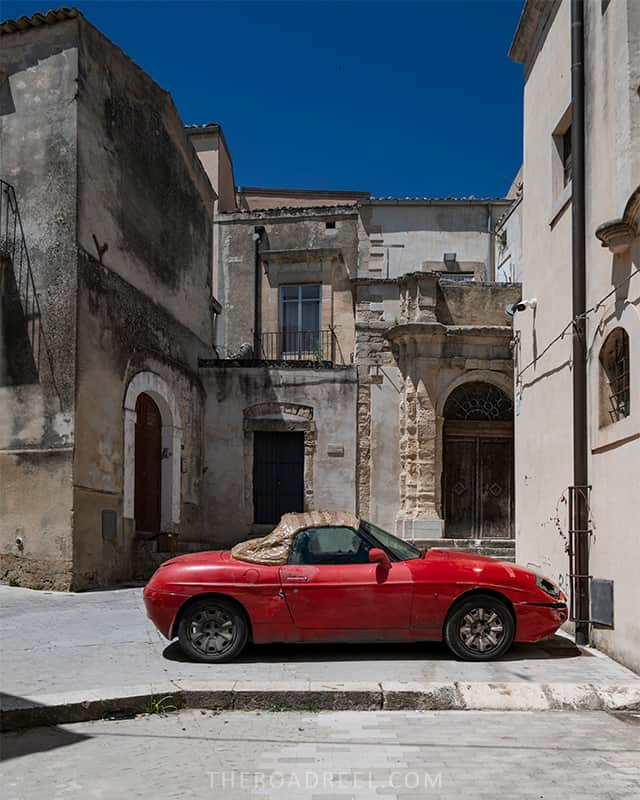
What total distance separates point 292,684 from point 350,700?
49 centimetres

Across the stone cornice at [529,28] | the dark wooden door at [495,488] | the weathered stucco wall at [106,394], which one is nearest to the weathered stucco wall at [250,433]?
the weathered stucco wall at [106,394]

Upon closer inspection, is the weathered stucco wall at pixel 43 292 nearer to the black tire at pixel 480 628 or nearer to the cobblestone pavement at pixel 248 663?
the cobblestone pavement at pixel 248 663

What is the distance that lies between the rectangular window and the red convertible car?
14789mm

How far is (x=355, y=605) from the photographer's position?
23.7 ft

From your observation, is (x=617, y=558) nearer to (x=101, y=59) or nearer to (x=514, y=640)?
(x=514, y=640)

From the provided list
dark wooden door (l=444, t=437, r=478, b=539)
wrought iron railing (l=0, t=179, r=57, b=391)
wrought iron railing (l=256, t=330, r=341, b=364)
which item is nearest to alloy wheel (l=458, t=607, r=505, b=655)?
wrought iron railing (l=0, t=179, r=57, b=391)

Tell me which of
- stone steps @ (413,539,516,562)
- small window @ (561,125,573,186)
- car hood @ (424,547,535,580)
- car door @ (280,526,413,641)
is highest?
small window @ (561,125,573,186)

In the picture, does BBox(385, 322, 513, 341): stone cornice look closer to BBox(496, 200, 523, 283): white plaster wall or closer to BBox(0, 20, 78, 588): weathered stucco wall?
BBox(496, 200, 523, 283): white plaster wall

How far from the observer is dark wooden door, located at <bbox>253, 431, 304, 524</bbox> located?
18.6m

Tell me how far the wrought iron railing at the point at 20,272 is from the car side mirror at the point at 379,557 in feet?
23.0

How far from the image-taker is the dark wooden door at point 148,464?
50.1ft

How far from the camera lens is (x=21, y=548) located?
12.1 metres

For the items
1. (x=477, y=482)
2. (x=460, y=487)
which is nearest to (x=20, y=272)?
(x=460, y=487)

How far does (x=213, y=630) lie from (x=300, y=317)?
1548 cm
